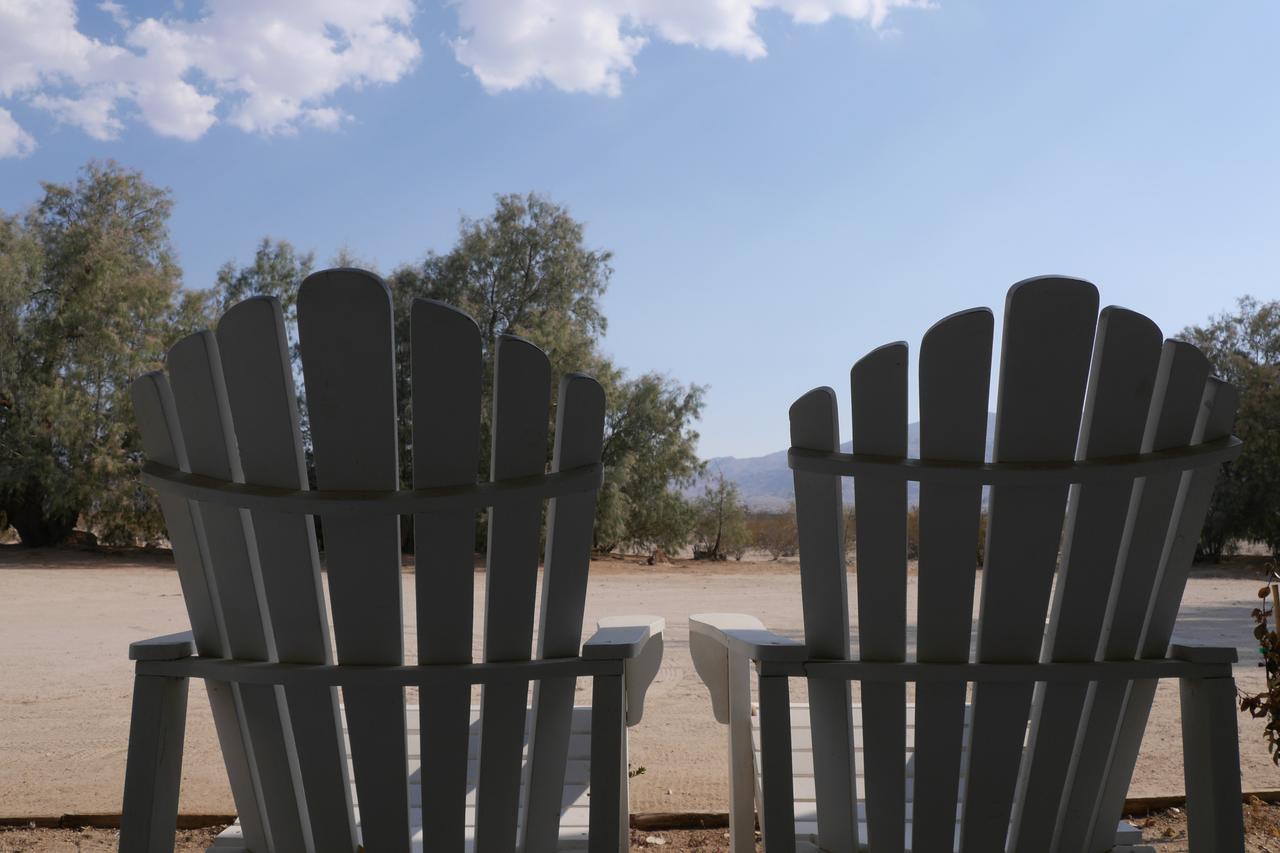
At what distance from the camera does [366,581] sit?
1584 millimetres

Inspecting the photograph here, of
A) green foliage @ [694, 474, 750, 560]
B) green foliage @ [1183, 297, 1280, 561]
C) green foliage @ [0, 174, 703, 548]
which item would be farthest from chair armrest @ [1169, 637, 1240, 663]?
green foliage @ [694, 474, 750, 560]

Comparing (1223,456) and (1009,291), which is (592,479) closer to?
(1009,291)

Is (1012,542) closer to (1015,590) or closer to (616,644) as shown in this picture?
(1015,590)

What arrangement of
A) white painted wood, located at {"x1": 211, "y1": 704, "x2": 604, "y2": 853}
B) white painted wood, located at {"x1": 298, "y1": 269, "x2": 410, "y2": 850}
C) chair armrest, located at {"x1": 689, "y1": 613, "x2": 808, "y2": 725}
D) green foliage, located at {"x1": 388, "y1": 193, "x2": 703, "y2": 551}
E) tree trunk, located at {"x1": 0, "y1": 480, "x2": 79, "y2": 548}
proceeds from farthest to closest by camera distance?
1. green foliage, located at {"x1": 388, "y1": 193, "x2": 703, "y2": 551}
2. tree trunk, located at {"x1": 0, "y1": 480, "x2": 79, "y2": 548}
3. chair armrest, located at {"x1": 689, "y1": 613, "x2": 808, "y2": 725}
4. white painted wood, located at {"x1": 211, "y1": 704, "x2": 604, "y2": 853}
5. white painted wood, located at {"x1": 298, "y1": 269, "x2": 410, "y2": 850}

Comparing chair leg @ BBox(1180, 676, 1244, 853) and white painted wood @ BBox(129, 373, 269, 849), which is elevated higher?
white painted wood @ BBox(129, 373, 269, 849)

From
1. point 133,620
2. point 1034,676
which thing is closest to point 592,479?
point 1034,676

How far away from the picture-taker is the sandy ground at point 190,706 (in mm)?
3150

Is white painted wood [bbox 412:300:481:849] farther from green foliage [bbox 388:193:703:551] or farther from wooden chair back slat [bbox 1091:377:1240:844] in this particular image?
green foliage [bbox 388:193:703:551]

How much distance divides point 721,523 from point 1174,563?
17738 millimetres

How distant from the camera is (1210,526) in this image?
1652cm

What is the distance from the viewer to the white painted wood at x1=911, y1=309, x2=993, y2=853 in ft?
4.99

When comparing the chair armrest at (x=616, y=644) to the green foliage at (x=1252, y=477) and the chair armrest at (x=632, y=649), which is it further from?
the green foliage at (x=1252, y=477)

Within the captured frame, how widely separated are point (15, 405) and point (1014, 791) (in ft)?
65.9

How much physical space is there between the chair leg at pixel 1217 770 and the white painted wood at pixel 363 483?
56.6 inches
